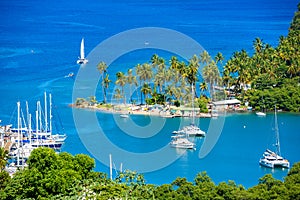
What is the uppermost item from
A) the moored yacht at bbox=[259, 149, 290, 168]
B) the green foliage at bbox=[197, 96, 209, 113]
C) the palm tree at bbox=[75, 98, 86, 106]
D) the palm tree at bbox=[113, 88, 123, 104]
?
the palm tree at bbox=[113, 88, 123, 104]

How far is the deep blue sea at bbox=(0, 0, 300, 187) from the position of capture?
3192 centimetres

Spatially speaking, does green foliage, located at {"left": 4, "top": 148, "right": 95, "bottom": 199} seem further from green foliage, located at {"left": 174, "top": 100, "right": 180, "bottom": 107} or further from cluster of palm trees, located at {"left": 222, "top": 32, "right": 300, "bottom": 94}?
cluster of palm trees, located at {"left": 222, "top": 32, "right": 300, "bottom": 94}

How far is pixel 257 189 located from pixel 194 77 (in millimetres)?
18808

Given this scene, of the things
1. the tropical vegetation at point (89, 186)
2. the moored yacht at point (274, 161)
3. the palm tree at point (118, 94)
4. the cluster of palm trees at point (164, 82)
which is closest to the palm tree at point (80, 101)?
the cluster of palm trees at point (164, 82)

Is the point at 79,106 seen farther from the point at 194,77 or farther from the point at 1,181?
the point at 1,181

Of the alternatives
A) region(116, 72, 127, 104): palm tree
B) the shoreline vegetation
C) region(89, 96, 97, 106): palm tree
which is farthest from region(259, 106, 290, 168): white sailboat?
region(89, 96, 97, 106): palm tree

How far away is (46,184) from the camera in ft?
64.5

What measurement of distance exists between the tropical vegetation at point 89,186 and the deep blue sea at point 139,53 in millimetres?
7211

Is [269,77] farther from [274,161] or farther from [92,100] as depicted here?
[274,161]

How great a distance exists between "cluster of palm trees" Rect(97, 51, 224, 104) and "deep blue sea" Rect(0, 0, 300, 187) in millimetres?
2385

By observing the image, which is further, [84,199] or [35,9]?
[35,9]

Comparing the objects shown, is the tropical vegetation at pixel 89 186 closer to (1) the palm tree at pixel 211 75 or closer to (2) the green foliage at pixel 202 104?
(2) the green foliage at pixel 202 104

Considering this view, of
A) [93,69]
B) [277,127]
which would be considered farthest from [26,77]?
[277,127]

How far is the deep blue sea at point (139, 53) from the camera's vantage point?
31.9 meters
